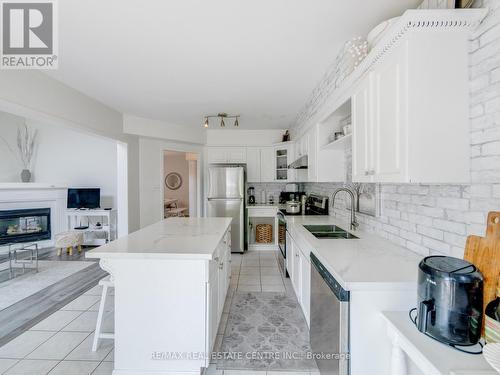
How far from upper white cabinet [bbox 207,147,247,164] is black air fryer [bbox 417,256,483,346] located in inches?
172

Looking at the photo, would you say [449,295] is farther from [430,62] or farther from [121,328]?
[121,328]

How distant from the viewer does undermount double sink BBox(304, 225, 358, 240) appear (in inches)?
88.4

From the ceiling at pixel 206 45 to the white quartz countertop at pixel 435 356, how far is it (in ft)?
6.23

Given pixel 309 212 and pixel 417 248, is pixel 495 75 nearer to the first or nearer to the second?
pixel 417 248

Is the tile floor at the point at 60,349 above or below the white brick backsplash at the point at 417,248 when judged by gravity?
below

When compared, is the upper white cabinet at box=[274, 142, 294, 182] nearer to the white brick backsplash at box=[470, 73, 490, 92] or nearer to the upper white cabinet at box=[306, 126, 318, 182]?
the upper white cabinet at box=[306, 126, 318, 182]

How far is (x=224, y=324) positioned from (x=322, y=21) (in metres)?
2.77

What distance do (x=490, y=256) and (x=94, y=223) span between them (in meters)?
6.28

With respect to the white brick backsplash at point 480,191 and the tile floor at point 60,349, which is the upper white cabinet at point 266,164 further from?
the white brick backsplash at point 480,191

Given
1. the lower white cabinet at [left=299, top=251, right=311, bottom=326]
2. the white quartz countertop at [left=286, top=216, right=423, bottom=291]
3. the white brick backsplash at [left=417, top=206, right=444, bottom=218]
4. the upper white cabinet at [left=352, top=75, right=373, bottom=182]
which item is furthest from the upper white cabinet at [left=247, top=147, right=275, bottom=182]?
the white brick backsplash at [left=417, top=206, right=444, bottom=218]

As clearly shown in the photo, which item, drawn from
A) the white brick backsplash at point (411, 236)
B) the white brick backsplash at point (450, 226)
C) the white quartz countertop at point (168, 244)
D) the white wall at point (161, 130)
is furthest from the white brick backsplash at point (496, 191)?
the white wall at point (161, 130)

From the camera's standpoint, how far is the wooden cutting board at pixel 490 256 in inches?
35.8

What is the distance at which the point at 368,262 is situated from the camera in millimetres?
1449

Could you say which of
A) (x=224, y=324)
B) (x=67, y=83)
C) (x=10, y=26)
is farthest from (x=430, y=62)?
(x=67, y=83)
